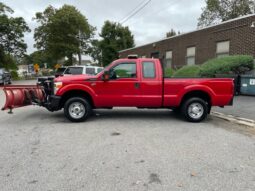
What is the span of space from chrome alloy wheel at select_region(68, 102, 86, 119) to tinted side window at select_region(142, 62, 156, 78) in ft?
7.08

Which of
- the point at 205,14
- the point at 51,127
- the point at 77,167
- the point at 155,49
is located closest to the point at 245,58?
the point at 51,127

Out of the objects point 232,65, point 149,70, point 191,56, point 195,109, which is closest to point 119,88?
point 149,70

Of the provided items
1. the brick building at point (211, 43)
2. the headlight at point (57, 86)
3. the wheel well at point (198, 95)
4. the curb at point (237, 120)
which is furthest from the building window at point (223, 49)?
the headlight at point (57, 86)

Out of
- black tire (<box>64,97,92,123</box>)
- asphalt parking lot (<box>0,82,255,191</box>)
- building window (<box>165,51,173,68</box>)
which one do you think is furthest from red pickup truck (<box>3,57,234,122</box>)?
building window (<box>165,51,173,68</box>)

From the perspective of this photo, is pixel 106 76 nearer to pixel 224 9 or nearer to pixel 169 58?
pixel 169 58

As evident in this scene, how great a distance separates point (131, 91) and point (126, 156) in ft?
10.0

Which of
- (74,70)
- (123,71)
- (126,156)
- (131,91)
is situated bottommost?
(126,156)

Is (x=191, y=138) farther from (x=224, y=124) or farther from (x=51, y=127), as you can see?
(x=51, y=127)

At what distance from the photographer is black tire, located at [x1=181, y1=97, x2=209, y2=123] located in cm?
716

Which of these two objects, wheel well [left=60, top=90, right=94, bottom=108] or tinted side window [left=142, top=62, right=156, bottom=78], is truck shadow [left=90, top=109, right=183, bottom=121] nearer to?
wheel well [left=60, top=90, right=94, bottom=108]

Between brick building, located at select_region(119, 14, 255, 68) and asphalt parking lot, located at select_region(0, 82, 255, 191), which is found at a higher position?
brick building, located at select_region(119, 14, 255, 68)

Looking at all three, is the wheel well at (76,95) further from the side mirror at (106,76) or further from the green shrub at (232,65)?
the green shrub at (232,65)

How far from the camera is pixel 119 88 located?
23.4 ft

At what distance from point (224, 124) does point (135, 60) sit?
334 centimetres
